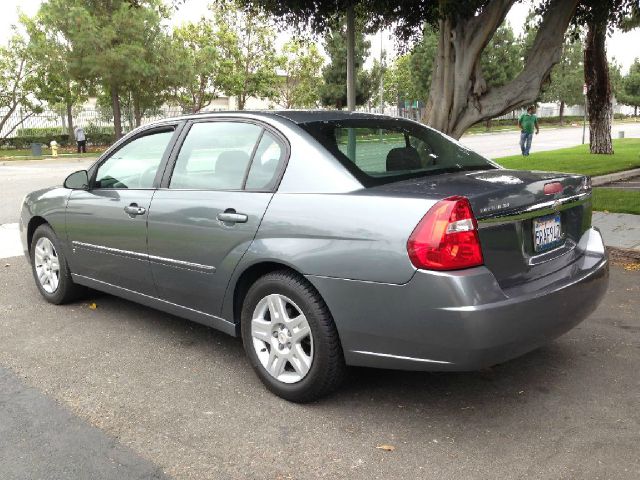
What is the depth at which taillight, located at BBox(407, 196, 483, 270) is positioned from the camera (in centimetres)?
290

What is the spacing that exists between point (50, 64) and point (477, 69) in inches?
1058

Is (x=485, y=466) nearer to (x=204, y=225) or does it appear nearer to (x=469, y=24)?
(x=204, y=225)

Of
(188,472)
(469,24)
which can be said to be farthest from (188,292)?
(469,24)

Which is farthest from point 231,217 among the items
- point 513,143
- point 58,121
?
point 58,121

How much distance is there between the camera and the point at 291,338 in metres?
3.43

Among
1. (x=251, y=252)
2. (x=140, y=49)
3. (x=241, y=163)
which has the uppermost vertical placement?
(x=140, y=49)

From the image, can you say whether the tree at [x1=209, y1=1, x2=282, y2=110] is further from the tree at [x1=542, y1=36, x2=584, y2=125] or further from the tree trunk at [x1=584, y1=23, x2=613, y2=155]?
the tree at [x1=542, y1=36, x2=584, y2=125]

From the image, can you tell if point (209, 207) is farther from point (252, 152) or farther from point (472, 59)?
point (472, 59)

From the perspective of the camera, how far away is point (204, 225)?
12.4ft

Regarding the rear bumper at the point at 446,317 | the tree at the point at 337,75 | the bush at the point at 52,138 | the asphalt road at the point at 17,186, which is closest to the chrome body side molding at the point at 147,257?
the rear bumper at the point at 446,317

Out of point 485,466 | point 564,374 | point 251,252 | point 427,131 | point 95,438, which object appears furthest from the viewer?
point 427,131

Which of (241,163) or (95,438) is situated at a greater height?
(241,163)

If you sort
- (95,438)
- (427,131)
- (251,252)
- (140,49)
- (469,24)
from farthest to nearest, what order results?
(140,49)
(469,24)
(427,131)
(251,252)
(95,438)

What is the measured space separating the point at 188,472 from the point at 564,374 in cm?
224
